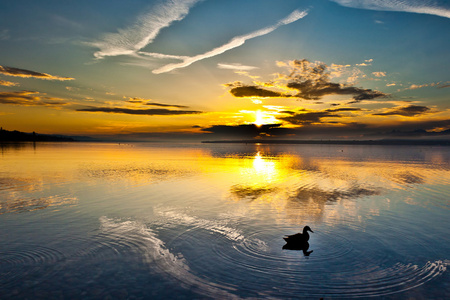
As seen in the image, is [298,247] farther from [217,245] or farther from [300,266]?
[217,245]

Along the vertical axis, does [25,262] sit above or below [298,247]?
below

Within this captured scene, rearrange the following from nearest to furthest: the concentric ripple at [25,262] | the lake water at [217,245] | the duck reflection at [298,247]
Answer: the lake water at [217,245] → the concentric ripple at [25,262] → the duck reflection at [298,247]


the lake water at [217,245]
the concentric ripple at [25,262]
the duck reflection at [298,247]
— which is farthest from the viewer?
the duck reflection at [298,247]

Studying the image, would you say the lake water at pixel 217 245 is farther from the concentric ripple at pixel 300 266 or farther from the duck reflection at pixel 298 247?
the duck reflection at pixel 298 247

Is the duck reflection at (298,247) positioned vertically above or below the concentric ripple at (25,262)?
above

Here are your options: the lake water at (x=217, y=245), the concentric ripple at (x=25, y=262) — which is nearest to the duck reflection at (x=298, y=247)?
the lake water at (x=217, y=245)

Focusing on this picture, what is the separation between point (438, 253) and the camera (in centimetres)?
1232

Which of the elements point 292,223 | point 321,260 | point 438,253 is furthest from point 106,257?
point 438,253

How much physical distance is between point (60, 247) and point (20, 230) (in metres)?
3.88

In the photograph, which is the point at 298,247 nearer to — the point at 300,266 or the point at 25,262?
the point at 300,266

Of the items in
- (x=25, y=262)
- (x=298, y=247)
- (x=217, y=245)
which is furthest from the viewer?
(x=217, y=245)

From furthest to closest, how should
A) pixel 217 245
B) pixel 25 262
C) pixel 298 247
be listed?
pixel 217 245 → pixel 298 247 → pixel 25 262

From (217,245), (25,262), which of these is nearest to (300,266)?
(217,245)

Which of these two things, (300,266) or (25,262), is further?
(300,266)
